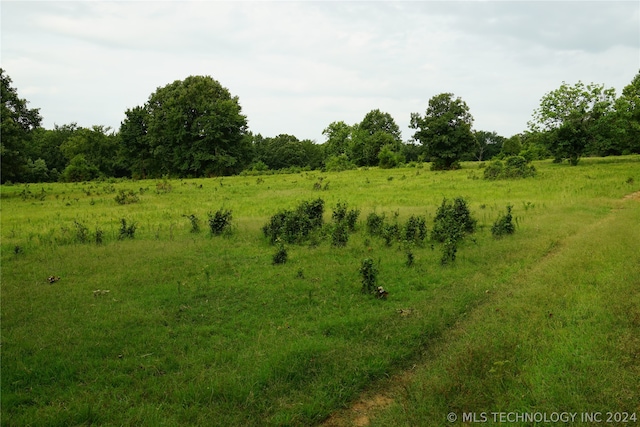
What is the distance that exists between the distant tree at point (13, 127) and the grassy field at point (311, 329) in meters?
17.5

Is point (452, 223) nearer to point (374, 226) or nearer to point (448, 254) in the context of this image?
point (374, 226)

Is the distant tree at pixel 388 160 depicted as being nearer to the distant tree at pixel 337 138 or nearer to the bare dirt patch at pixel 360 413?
the distant tree at pixel 337 138

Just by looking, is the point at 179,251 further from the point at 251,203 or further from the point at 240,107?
the point at 240,107

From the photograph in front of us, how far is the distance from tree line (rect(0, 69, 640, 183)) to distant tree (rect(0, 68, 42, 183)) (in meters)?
0.07

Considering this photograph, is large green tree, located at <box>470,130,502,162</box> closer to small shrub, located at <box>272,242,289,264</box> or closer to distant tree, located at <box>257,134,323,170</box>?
distant tree, located at <box>257,134,323,170</box>

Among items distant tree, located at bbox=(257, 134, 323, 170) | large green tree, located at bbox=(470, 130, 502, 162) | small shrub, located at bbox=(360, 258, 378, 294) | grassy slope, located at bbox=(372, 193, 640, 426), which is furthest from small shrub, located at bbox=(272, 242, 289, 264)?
large green tree, located at bbox=(470, 130, 502, 162)

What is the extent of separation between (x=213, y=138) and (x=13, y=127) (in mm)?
25731

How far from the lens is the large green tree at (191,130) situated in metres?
52.5

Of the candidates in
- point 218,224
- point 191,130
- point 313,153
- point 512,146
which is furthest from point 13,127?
point 512,146

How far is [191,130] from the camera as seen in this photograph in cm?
5353

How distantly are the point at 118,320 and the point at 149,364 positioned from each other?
6.48 ft

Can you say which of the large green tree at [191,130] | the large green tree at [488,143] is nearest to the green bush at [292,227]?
the large green tree at [191,130]

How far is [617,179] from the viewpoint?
1096 inches

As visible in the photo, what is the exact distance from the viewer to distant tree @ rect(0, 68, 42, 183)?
1093 inches
